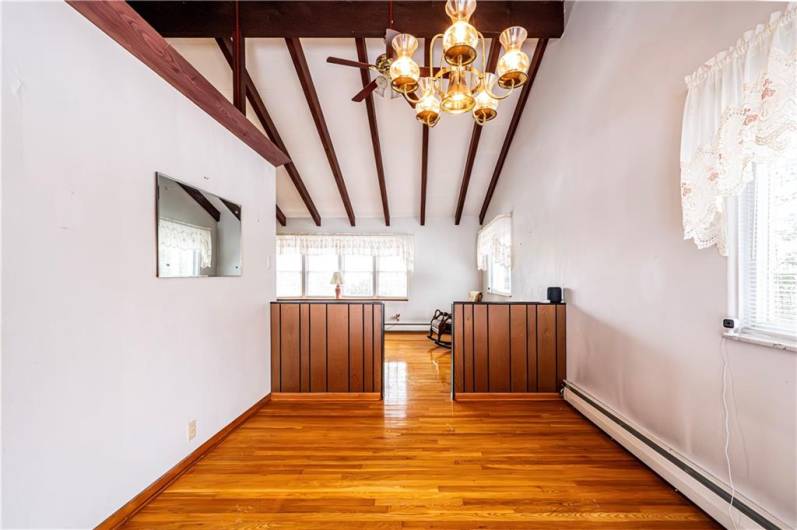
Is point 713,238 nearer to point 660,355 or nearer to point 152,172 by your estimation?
point 660,355

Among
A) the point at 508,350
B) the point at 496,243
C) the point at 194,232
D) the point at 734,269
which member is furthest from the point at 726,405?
the point at 496,243

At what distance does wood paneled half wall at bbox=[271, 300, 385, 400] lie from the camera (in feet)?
10.7

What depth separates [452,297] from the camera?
696 cm

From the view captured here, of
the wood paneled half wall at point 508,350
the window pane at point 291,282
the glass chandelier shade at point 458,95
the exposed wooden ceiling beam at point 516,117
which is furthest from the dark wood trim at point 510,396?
the window pane at point 291,282

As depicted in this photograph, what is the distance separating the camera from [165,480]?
6.27 ft

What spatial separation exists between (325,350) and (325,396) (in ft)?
1.45

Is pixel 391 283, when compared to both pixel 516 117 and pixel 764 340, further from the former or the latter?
pixel 764 340

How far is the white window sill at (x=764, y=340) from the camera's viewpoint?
134 cm

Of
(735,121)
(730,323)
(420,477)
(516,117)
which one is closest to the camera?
(735,121)

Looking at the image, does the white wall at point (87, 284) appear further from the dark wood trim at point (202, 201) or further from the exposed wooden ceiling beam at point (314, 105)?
the exposed wooden ceiling beam at point (314, 105)

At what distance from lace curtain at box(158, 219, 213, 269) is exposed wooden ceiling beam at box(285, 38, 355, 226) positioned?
2.22 meters

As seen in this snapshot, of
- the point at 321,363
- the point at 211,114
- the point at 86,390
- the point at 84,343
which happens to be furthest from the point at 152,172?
the point at 321,363

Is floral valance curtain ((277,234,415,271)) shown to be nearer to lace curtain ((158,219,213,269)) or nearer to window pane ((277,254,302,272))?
window pane ((277,254,302,272))

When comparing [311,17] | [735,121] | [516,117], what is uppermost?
[311,17]
